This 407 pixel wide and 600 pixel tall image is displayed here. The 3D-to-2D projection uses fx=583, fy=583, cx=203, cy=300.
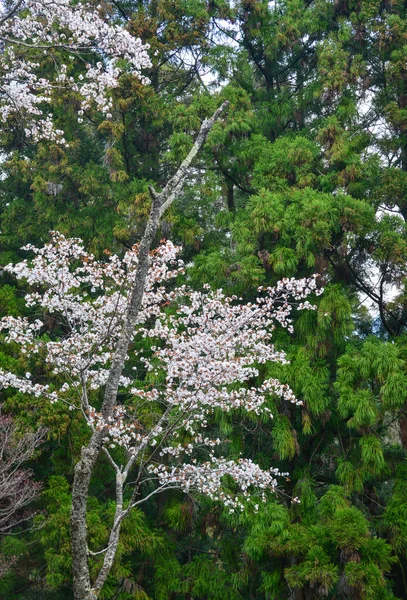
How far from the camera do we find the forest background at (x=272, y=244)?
252 inches

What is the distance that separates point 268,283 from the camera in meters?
7.63

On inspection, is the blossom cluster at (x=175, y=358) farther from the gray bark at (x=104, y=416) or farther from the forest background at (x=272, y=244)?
the gray bark at (x=104, y=416)

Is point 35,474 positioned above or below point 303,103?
below

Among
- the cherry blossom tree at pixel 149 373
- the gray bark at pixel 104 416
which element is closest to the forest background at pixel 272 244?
the cherry blossom tree at pixel 149 373

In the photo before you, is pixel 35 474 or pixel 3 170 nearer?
pixel 35 474

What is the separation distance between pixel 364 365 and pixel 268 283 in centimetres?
177

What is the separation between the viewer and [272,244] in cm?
772

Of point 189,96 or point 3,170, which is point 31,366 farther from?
point 189,96

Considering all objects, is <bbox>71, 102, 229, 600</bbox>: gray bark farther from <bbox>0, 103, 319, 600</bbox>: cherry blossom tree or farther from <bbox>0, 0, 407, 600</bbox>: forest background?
<bbox>0, 0, 407, 600</bbox>: forest background

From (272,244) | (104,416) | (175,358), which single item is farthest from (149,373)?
(104,416)

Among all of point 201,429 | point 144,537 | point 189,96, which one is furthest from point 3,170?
point 144,537

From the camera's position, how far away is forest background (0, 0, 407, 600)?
252 inches

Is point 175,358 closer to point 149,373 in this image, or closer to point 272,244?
point 149,373

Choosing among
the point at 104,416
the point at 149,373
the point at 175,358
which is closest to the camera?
the point at 104,416
